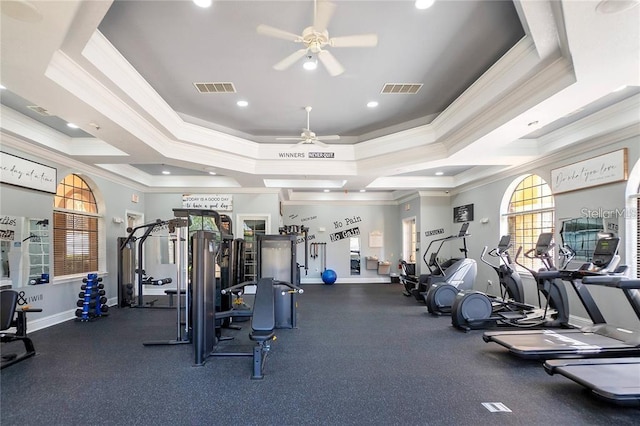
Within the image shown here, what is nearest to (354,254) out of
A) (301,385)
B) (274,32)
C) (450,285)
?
(450,285)

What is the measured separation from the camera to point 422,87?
4574 millimetres

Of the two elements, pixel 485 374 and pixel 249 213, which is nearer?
pixel 485 374

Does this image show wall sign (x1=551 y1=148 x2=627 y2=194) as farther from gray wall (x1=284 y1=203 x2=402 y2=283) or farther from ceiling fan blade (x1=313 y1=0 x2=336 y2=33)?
gray wall (x1=284 y1=203 x2=402 y2=283)

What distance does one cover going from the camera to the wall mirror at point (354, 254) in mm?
12227

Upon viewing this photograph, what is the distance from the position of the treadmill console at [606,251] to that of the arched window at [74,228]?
27.0 ft

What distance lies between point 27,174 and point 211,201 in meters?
4.36

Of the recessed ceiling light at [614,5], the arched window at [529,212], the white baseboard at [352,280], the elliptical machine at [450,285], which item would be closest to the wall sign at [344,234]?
the white baseboard at [352,280]

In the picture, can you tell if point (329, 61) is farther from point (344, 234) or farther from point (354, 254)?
point (354, 254)

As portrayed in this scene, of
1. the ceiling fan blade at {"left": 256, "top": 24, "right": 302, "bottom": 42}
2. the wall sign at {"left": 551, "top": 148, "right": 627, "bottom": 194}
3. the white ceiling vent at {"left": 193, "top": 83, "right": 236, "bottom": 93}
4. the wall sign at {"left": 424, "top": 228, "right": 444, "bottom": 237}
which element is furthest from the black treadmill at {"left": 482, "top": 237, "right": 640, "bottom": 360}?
the wall sign at {"left": 424, "top": 228, "right": 444, "bottom": 237}

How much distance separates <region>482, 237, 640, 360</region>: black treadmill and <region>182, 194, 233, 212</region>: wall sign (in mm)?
7045

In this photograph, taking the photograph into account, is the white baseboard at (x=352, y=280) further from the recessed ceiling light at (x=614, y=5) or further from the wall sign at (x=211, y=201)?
the recessed ceiling light at (x=614, y=5)

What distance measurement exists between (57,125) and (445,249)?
370 inches

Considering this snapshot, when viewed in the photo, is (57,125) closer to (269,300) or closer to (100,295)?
(100,295)

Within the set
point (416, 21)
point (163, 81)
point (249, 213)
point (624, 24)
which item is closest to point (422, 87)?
point (416, 21)
